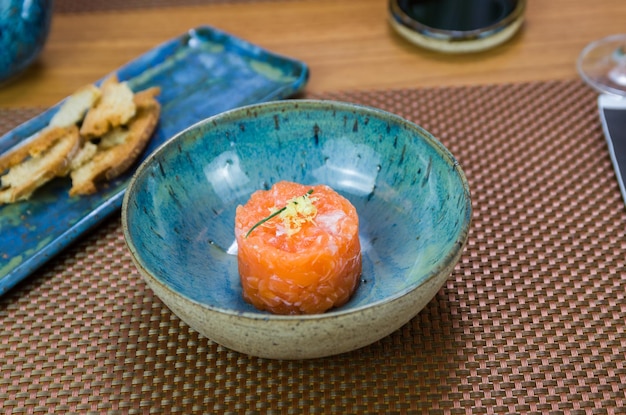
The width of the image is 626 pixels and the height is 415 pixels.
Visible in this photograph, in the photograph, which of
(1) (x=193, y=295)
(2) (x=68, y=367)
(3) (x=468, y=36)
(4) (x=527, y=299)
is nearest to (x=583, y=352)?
(4) (x=527, y=299)

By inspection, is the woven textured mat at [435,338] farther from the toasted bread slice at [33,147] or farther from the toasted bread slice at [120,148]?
the toasted bread slice at [33,147]

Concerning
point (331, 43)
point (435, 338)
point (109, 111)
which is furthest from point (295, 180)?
point (331, 43)

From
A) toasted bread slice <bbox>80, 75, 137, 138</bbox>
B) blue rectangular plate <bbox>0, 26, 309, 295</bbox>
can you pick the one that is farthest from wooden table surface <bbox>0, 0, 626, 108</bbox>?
toasted bread slice <bbox>80, 75, 137, 138</bbox>

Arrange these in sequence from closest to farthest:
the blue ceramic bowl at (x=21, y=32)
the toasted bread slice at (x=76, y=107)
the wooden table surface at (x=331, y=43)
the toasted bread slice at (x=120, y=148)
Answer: the toasted bread slice at (x=120, y=148) → the toasted bread slice at (x=76, y=107) → the blue ceramic bowl at (x=21, y=32) → the wooden table surface at (x=331, y=43)

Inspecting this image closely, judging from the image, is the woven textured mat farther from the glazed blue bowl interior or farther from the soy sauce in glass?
the soy sauce in glass

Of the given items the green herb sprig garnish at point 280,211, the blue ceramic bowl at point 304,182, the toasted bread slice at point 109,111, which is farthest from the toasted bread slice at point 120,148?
→ the green herb sprig garnish at point 280,211

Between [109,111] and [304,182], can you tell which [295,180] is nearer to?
[304,182]
